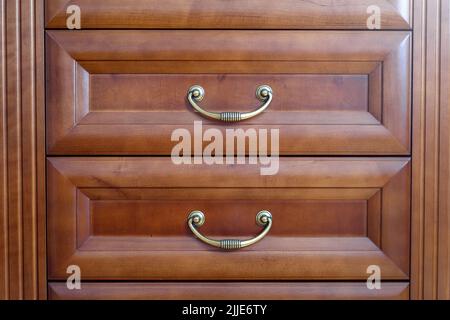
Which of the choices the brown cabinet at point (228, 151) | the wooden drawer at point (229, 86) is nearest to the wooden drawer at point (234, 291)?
the brown cabinet at point (228, 151)

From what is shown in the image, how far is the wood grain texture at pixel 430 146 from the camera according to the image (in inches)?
22.4

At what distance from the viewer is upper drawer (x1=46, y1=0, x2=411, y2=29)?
57cm

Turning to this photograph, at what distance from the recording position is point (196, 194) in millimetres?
581

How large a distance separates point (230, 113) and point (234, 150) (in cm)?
4

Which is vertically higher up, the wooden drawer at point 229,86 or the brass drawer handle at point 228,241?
the wooden drawer at point 229,86

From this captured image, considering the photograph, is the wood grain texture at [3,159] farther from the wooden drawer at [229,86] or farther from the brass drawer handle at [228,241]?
the brass drawer handle at [228,241]

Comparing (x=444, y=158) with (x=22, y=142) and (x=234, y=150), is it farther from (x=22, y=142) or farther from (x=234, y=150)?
(x=22, y=142)

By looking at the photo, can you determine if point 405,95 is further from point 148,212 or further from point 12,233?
point 12,233

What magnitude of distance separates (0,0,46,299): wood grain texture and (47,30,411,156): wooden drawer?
0.02m

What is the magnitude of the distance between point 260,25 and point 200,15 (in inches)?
2.7

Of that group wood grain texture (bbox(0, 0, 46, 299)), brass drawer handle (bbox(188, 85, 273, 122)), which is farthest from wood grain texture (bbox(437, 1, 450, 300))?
wood grain texture (bbox(0, 0, 46, 299))

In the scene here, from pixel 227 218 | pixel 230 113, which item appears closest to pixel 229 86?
pixel 230 113

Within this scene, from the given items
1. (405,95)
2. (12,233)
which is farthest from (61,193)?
(405,95)

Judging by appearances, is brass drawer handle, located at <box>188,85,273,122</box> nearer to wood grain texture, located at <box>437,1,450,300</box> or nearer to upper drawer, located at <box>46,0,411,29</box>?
upper drawer, located at <box>46,0,411,29</box>
